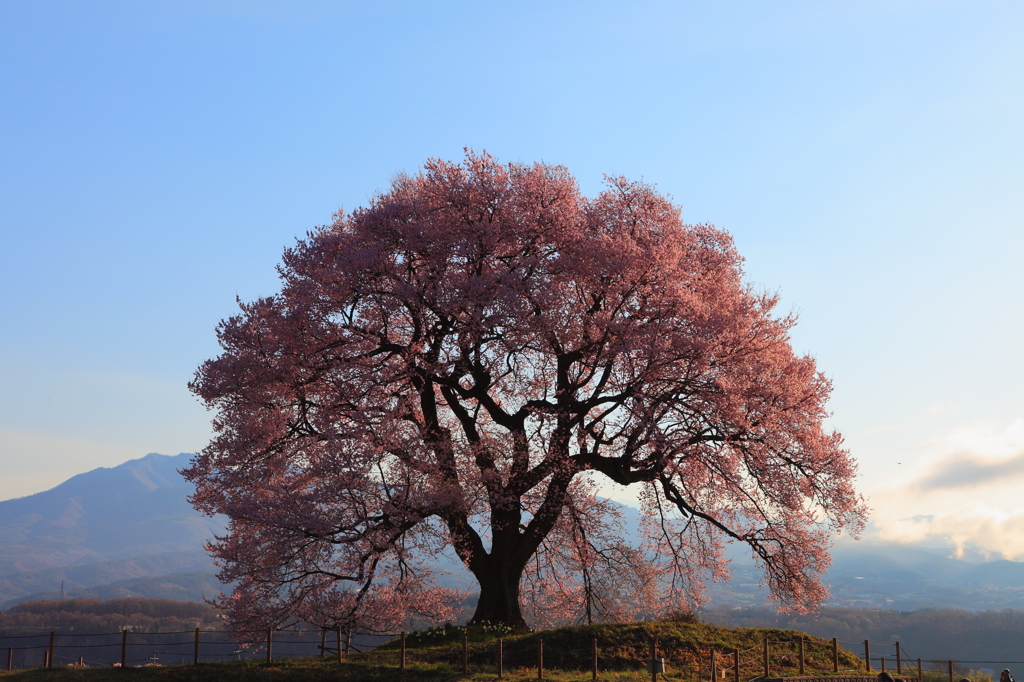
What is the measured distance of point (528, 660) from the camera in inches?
913

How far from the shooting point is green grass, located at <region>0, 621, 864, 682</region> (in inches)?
861

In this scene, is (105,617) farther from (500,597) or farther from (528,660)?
(528,660)

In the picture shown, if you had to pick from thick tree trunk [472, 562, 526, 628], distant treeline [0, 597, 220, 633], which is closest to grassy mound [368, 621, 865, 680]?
thick tree trunk [472, 562, 526, 628]

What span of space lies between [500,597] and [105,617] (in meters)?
181

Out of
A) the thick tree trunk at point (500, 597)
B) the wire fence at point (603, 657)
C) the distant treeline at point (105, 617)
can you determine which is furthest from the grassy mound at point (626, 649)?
the distant treeline at point (105, 617)

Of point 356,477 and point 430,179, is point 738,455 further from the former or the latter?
point 430,179

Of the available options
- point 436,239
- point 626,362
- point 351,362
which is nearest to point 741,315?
point 626,362

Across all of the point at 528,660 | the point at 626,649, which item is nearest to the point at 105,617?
the point at 528,660

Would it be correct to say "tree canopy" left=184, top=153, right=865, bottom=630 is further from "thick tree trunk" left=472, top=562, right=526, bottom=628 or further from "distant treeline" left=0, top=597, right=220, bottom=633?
"distant treeline" left=0, top=597, right=220, bottom=633

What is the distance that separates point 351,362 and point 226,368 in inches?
178

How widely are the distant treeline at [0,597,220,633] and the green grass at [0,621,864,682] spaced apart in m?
154

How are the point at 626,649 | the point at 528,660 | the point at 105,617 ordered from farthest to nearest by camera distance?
the point at 105,617 → the point at 626,649 → the point at 528,660

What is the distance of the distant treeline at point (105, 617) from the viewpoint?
171 meters

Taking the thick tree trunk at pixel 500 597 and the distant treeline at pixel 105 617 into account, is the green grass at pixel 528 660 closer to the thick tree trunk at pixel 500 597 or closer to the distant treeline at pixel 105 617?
the thick tree trunk at pixel 500 597
